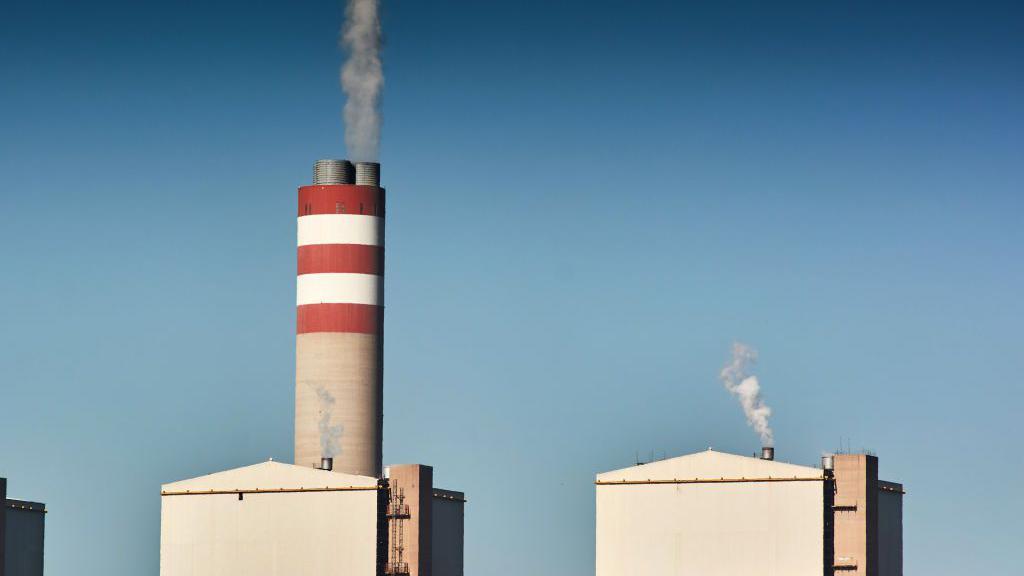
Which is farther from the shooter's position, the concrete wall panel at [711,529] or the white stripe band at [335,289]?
the white stripe band at [335,289]

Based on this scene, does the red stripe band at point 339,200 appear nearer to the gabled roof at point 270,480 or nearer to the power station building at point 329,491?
the power station building at point 329,491

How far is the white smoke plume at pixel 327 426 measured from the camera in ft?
242

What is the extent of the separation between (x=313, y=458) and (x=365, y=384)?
3.04 metres

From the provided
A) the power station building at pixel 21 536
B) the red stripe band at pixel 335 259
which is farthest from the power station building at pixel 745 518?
the power station building at pixel 21 536

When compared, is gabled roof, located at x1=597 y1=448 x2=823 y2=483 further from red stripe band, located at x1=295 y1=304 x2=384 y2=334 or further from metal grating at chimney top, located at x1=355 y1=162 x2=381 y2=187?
metal grating at chimney top, located at x1=355 y1=162 x2=381 y2=187

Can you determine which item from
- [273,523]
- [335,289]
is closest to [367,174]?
[335,289]

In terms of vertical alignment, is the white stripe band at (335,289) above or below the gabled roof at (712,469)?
above

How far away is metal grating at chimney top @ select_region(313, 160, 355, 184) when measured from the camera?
76625 mm

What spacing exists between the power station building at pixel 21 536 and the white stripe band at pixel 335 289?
39.3 feet

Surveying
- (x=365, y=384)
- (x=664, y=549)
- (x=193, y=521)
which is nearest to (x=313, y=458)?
(x=365, y=384)

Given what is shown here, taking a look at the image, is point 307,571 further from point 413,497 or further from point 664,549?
point 664,549

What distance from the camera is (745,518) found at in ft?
214

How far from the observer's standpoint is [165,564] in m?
67.2

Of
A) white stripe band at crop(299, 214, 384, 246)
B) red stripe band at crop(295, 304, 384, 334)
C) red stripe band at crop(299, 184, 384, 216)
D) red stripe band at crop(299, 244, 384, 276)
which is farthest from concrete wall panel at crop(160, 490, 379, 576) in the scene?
red stripe band at crop(299, 184, 384, 216)
